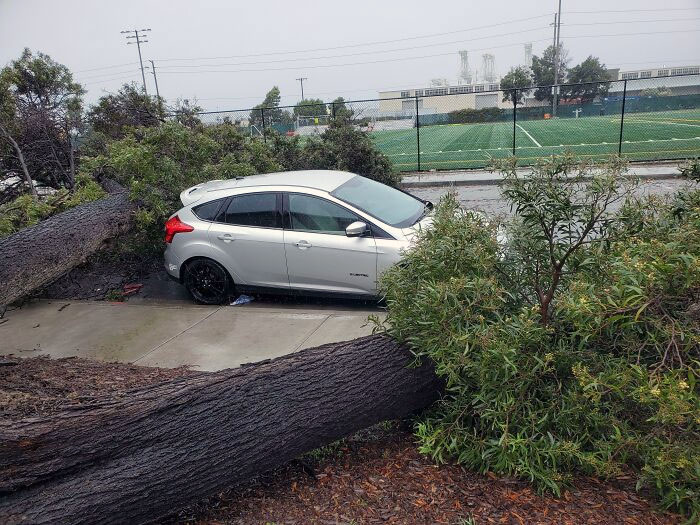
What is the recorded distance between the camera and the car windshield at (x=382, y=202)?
6569 millimetres

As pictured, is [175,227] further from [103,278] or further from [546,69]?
[546,69]

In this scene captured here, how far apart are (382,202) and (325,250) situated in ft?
3.18

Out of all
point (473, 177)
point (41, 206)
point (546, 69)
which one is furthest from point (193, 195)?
point (546, 69)

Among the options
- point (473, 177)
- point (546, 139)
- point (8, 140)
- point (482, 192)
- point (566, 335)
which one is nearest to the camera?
point (566, 335)

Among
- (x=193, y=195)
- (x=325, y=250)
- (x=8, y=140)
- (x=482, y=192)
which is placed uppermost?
(x=8, y=140)

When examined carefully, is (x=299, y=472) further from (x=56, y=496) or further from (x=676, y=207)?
(x=676, y=207)

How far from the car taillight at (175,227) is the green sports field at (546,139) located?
42.1 feet

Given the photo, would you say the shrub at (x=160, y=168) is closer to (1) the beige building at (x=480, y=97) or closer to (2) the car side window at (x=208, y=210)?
(2) the car side window at (x=208, y=210)

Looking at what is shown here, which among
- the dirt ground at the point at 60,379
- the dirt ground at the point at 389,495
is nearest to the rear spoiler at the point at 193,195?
the dirt ground at the point at 60,379

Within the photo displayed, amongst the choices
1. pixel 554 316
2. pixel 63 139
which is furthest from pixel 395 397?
pixel 63 139

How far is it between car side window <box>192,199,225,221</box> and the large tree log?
45.0 inches

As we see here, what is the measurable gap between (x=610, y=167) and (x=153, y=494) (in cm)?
290

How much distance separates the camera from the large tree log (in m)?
5.80

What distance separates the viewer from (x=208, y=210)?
7168 millimetres
